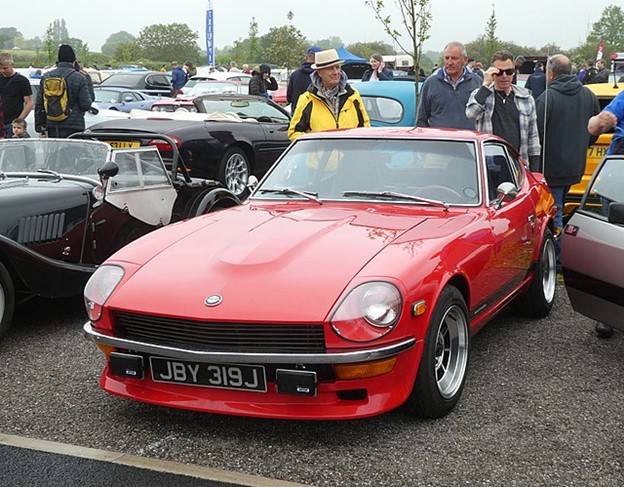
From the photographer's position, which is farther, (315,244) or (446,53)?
(446,53)

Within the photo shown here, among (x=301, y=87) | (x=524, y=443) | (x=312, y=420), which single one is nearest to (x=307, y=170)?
(x=312, y=420)

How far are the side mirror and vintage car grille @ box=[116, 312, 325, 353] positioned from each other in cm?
223

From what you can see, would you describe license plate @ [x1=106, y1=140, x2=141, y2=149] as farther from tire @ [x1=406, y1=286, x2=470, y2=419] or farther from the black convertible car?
tire @ [x1=406, y1=286, x2=470, y2=419]

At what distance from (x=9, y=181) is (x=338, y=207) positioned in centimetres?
263

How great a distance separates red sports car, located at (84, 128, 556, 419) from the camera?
142 inches

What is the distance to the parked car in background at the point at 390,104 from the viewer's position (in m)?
11.1

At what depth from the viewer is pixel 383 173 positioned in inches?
199

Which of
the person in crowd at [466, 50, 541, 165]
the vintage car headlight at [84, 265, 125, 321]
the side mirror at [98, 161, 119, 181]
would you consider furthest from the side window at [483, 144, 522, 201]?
the side mirror at [98, 161, 119, 181]

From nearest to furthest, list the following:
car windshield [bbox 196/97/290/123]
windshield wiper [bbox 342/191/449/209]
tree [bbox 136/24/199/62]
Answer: windshield wiper [bbox 342/191/449/209]
car windshield [bbox 196/97/290/123]
tree [bbox 136/24/199/62]

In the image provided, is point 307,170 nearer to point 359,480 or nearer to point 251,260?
point 251,260

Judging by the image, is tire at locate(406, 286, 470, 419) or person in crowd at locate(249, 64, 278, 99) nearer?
tire at locate(406, 286, 470, 419)

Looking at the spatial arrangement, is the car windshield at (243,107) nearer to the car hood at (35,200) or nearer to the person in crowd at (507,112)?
the person in crowd at (507,112)

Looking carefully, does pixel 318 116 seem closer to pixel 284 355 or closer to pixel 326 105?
pixel 326 105

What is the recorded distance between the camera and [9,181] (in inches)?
235
